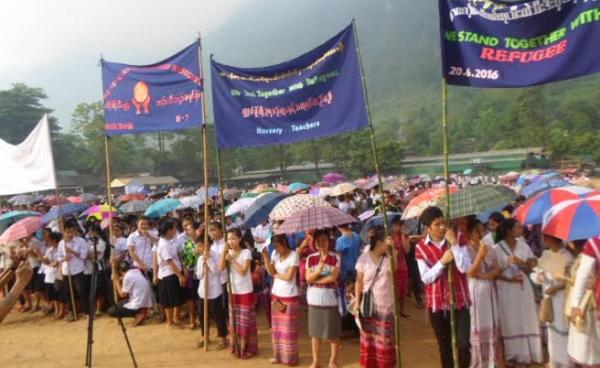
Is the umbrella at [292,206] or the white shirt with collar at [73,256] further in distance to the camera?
the white shirt with collar at [73,256]

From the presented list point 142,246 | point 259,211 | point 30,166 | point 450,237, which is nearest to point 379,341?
point 450,237

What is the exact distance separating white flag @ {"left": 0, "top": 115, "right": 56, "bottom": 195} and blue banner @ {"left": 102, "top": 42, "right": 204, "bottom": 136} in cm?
210

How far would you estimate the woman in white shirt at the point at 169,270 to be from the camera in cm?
716

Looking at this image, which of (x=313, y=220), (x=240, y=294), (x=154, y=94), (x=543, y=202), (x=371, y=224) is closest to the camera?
(x=543, y=202)

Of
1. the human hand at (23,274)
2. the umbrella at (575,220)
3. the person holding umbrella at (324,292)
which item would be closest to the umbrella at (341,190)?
the person holding umbrella at (324,292)

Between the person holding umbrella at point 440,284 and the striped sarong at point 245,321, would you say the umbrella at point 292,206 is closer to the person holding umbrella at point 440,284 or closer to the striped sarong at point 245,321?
the striped sarong at point 245,321

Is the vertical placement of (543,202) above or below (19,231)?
above

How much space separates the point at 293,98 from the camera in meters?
5.38

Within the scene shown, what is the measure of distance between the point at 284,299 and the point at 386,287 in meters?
1.31

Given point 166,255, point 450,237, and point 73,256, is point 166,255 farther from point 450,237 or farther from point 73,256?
point 450,237

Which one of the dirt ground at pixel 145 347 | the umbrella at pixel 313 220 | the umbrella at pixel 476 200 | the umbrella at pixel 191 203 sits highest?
the umbrella at pixel 476 200

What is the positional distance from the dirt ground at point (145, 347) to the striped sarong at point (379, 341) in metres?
0.46

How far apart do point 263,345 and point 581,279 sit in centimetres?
438

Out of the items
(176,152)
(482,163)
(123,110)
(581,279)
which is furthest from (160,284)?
(176,152)
